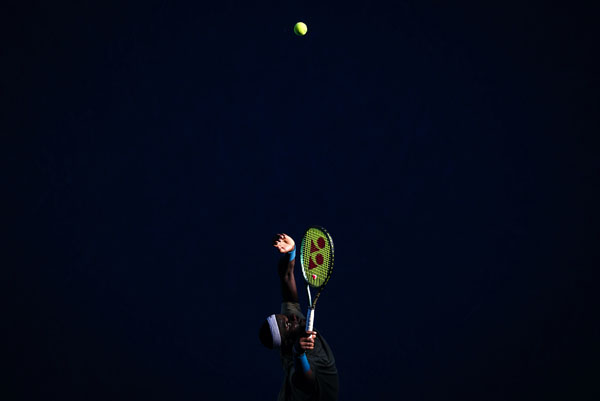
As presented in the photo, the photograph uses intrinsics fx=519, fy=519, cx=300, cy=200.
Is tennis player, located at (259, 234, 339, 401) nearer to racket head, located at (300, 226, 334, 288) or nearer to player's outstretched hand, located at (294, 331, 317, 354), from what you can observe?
player's outstretched hand, located at (294, 331, 317, 354)

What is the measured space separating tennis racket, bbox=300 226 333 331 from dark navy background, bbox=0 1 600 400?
1.35m

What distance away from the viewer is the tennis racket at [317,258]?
2635mm

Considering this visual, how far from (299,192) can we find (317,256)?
150 cm

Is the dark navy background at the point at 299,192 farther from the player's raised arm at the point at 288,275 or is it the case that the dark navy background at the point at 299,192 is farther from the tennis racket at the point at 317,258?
the tennis racket at the point at 317,258

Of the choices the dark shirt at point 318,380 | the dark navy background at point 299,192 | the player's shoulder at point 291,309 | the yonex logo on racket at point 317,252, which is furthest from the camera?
the dark navy background at point 299,192

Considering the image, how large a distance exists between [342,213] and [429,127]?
1.01 meters

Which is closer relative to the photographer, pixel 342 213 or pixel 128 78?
pixel 128 78

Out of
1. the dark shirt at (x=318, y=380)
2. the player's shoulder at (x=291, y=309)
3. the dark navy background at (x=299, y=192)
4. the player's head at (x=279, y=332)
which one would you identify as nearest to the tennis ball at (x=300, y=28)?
the dark navy background at (x=299, y=192)

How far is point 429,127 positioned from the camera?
4.27 m

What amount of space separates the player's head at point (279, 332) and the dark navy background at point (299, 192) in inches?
59.1

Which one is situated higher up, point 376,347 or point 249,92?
point 249,92

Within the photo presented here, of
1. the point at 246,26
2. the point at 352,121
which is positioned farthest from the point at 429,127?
the point at 246,26

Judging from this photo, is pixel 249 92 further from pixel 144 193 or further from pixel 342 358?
pixel 342 358

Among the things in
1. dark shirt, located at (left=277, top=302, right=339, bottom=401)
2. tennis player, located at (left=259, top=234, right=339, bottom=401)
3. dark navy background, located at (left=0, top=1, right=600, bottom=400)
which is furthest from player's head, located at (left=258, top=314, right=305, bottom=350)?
dark navy background, located at (left=0, top=1, right=600, bottom=400)
